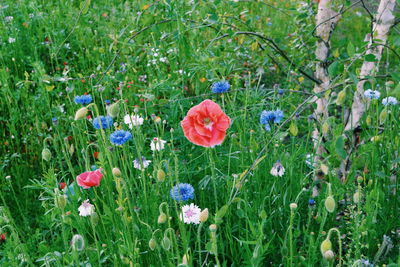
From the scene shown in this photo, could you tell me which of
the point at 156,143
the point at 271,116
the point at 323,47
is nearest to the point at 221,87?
the point at 271,116

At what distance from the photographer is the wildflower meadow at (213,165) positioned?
4.53 ft

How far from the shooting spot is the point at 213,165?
1469 mm

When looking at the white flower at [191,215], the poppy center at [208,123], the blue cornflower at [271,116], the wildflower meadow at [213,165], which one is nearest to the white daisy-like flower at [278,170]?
the wildflower meadow at [213,165]

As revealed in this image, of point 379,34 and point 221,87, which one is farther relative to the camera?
point 379,34

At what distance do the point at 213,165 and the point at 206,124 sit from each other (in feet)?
0.65

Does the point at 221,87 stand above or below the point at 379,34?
below

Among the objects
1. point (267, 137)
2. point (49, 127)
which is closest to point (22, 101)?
point (49, 127)

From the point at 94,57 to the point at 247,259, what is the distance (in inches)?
84.2

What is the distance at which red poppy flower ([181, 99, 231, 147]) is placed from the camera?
1.31 meters

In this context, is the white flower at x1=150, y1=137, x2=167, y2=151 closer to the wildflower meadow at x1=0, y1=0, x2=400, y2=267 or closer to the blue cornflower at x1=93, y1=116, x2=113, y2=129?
the wildflower meadow at x1=0, y1=0, x2=400, y2=267

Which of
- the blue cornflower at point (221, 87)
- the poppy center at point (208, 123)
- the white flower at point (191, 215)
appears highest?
the poppy center at point (208, 123)

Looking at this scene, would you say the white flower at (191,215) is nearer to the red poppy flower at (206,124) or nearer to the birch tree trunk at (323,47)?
the red poppy flower at (206,124)

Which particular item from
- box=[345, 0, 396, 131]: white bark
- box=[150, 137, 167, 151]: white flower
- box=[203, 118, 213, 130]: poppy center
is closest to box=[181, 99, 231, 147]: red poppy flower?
box=[203, 118, 213, 130]: poppy center

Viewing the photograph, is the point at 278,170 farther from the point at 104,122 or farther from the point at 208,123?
the point at 104,122
